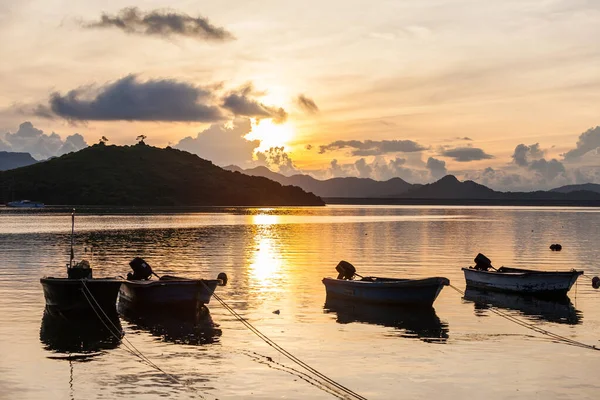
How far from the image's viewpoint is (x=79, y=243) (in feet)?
339

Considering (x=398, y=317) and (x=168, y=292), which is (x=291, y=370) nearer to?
(x=398, y=317)

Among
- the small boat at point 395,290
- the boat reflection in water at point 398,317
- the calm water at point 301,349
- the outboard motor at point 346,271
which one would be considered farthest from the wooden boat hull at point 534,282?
the outboard motor at point 346,271

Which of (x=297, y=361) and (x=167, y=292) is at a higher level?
(x=167, y=292)

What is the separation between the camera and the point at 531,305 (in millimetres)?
46531

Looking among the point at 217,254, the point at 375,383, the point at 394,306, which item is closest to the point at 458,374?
the point at 375,383

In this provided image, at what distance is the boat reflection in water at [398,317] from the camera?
35.5 m

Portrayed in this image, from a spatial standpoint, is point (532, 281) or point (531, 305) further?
point (532, 281)

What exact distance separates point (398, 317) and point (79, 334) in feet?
55.9

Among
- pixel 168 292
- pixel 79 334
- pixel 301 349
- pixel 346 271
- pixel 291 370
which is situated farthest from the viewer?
pixel 346 271

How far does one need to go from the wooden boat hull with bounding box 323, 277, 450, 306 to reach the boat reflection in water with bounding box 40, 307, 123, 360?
1468 centimetres

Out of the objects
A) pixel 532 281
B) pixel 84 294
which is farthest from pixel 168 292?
pixel 532 281

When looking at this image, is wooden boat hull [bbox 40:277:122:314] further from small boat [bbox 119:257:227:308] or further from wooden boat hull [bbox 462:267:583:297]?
wooden boat hull [bbox 462:267:583:297]

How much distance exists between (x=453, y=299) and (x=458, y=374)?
21.9m

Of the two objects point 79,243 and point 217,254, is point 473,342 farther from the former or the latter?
point 79,243
